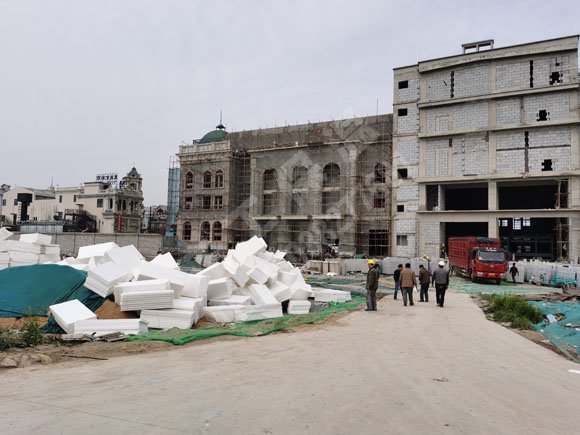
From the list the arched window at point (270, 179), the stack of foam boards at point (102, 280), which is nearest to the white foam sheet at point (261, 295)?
the stack of foam boards at point (102, 280)

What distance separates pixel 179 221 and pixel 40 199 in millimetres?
39639

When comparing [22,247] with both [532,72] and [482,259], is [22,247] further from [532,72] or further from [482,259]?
[532,72]

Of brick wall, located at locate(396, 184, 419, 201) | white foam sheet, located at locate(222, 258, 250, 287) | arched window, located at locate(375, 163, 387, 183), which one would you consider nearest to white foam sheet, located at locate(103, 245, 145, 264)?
white foam sheet, located at locate(222, 258, 250, 287)

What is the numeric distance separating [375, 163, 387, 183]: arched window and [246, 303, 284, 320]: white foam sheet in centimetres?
2968

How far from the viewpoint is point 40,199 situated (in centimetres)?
7356

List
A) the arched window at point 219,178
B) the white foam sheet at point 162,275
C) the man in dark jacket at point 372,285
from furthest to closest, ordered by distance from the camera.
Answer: the arched window at point 219,178 < the man in dark jacket at point 372,285 < the white foam sheet at point 162,275

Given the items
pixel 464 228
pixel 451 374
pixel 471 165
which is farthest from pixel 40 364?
pixel 464 228

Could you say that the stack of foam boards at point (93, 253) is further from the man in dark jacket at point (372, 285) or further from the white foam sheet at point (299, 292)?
the man in dark jacket at point (372, 285)

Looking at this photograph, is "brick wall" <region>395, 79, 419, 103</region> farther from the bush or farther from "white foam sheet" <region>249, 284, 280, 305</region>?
the bush

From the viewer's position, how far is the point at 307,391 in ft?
17.1

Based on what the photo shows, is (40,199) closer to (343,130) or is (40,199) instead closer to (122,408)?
(343,130)

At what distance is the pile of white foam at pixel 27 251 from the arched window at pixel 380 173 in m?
28.6

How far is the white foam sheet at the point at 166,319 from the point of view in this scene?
992 cm

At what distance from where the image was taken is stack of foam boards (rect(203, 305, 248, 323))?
11.1 m
